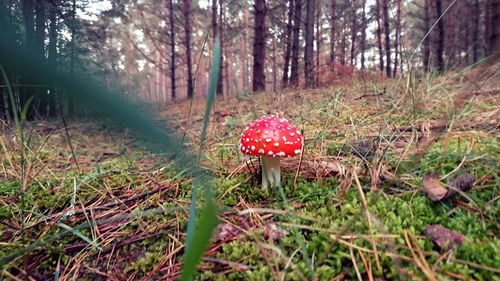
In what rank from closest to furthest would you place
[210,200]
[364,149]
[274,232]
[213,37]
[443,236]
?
[210,200] → [443,236] → [274,232] → [364,149] → [213,37]

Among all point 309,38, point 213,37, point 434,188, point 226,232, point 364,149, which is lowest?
point 226,232

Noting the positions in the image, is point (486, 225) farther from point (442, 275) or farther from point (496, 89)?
point (496, 89)

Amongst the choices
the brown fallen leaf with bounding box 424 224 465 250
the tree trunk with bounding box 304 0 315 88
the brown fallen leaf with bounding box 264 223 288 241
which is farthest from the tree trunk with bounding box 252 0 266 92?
the brown fallen leaf with bounding box 424 224 465 250

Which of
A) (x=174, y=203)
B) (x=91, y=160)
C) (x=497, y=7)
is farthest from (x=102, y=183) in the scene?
(x=497, y=7)

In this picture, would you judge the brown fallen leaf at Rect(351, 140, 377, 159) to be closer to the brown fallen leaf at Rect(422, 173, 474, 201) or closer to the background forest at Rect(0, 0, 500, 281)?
the background forest at Rect(0, 0, 500, 281)

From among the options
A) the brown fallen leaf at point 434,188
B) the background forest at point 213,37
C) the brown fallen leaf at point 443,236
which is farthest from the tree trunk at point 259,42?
the brown fallen leaf at point 443,236

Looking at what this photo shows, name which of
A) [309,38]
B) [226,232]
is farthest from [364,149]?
[309,38]

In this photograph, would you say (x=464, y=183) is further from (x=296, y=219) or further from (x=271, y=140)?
(x=271, y=140)
